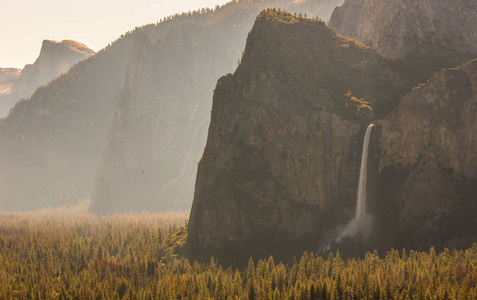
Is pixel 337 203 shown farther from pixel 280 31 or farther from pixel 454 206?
pixel 280 31

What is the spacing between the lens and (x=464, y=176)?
141 metres

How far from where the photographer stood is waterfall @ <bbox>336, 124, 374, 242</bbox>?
499 ft

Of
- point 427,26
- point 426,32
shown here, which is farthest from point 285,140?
point 427,26

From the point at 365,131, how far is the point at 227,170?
4632cm

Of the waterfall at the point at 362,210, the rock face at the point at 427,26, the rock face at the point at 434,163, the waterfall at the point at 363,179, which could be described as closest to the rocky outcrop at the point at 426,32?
the rock face at the point at 427,26

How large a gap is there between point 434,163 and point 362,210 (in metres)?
24.7

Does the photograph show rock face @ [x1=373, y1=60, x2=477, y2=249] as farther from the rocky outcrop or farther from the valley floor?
the rocky outcrop

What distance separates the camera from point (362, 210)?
154500 millimetres

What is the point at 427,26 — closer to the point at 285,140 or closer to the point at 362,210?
the point at 285,140

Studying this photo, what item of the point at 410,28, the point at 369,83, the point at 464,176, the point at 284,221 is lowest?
the point at 284,221

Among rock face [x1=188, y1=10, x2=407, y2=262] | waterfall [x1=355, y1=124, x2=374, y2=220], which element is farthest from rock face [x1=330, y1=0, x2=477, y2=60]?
waterfall [x1=355, y1=124, x2=374, y2=220]

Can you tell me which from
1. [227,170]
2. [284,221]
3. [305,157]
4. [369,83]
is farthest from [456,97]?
[227,170]

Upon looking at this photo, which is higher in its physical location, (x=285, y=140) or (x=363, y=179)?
(x=285, y=140)

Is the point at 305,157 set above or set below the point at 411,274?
above
